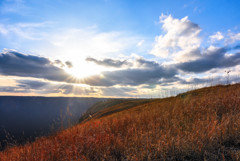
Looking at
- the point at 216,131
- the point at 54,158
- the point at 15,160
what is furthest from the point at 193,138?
the point at 15,160

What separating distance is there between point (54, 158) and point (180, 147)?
128 inches

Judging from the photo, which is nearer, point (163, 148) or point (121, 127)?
point (163, 148)

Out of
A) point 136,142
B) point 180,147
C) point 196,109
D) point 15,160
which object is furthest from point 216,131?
point 15,160

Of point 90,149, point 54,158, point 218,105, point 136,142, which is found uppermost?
point 218,105

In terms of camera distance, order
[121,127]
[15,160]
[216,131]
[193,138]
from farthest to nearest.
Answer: [121,127] < [15,160] < [216,131] < [193,138]

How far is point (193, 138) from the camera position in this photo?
2.99 metres

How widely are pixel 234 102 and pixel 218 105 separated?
2.16 feet

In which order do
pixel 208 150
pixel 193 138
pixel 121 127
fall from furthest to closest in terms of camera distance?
1. pixel 121 127
2. pixel 193 138
3. pixel 208 150

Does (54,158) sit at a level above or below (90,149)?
below

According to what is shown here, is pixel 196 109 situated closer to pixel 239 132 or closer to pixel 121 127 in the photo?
pixel 239 132

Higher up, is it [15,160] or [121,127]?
[121,127]

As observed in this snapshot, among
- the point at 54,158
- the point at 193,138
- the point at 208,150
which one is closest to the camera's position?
the point at 208,150

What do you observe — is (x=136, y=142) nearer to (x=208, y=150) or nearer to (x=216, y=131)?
(x=208, y=150)

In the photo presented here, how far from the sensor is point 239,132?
3.14 metres
